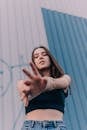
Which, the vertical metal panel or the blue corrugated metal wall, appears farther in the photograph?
the blue corrugated metal wall

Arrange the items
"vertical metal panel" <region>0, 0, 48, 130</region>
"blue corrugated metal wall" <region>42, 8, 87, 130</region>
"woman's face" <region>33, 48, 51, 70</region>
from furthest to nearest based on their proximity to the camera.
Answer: "blue corrugated metal wall" <region>42, 8, 87, 130</region>
"vertical metal panel" <region>0, 0, 48, 130</region>
"woman's face" <region>33, 48, 51, 70</region>

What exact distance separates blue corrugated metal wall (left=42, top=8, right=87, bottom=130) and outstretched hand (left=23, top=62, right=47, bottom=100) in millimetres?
708

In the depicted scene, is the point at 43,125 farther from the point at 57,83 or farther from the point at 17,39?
the point at 17,39

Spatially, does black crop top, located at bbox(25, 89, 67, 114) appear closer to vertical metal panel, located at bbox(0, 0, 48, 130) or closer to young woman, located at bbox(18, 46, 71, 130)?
young woman, located at bbox(18, 46, 71, 130)

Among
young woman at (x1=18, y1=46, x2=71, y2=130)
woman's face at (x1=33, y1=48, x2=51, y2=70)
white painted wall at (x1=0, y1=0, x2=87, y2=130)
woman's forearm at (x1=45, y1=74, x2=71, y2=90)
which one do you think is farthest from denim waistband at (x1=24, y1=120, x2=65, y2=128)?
white painted wall at (x1=0, y1=0, x2=87, y2=130)

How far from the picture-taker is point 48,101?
1.04 metres

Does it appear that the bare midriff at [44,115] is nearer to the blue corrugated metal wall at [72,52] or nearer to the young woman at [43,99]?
the young woman at [43,99]

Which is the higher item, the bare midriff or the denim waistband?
the bare midriff

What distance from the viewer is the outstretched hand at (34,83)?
1.01 m

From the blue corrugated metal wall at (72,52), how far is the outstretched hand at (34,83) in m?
0.71

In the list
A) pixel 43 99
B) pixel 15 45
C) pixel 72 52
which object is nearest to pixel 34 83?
pixel 43 99

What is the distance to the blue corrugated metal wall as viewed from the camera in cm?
176

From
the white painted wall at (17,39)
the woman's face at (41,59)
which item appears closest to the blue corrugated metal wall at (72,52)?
the white painted wall at (17,39)

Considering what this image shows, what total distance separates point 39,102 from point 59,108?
2.9 inches
